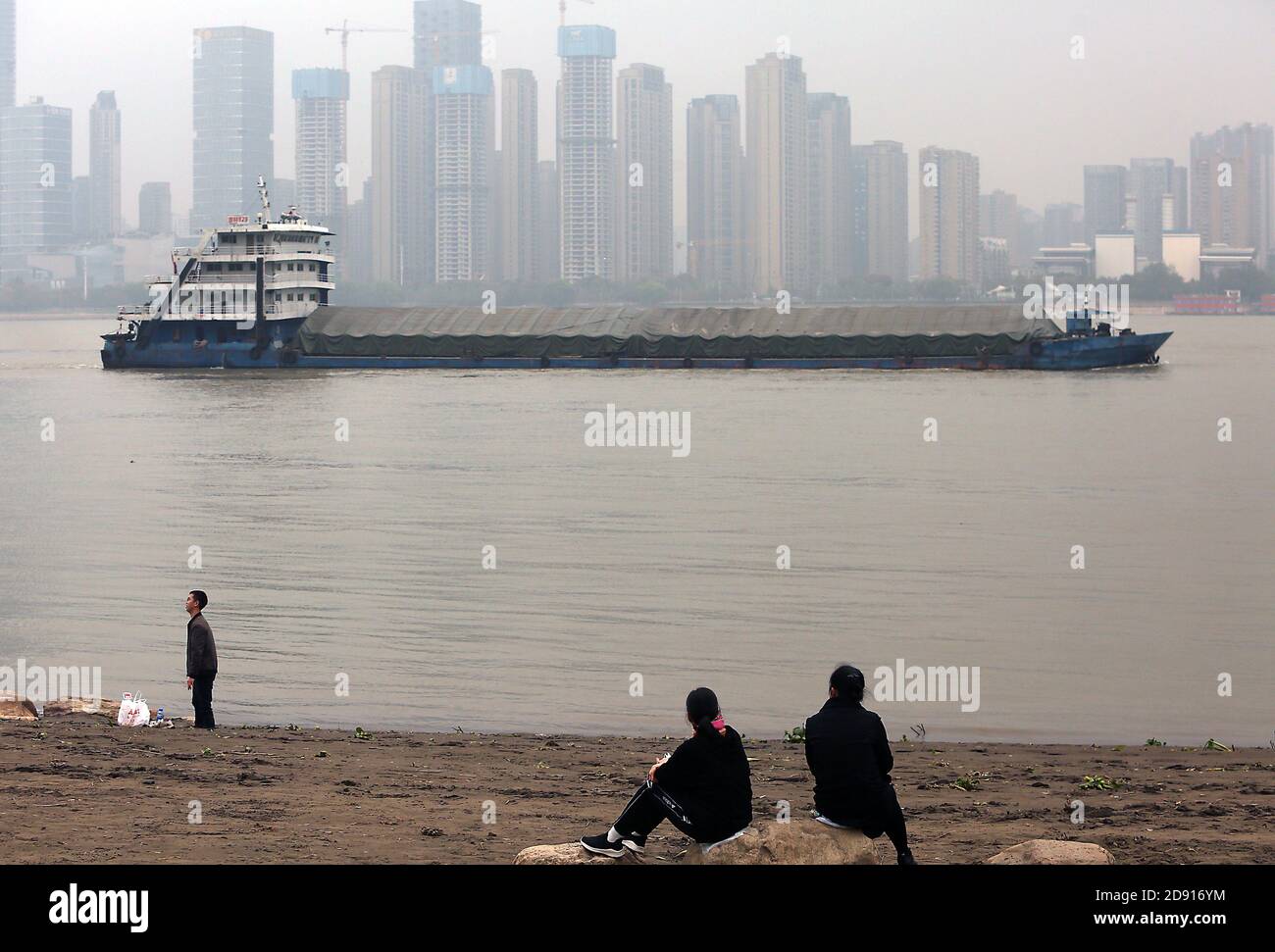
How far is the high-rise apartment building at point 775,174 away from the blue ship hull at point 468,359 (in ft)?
394

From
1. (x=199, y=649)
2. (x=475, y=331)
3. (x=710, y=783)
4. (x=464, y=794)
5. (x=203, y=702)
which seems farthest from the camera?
(x=475, y=331)

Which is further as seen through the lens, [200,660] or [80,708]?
[80,708]

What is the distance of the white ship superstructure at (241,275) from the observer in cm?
6806

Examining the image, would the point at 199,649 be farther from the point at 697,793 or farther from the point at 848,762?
the point at 848,762

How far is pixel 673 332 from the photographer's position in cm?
6806

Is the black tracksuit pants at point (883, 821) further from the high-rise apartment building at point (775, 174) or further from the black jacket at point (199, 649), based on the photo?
the high-rise apartment building at point (775, 174)

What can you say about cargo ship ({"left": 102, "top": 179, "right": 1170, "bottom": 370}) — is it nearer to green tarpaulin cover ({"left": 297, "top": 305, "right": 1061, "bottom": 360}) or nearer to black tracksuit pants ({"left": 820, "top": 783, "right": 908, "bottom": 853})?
green tarpaulin cover ({"left": 297, "top": 305, "right": 1061, "bottom": 360})

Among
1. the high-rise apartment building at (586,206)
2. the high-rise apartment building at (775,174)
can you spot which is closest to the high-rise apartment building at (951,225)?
the high-rise apartment building at (775,174)

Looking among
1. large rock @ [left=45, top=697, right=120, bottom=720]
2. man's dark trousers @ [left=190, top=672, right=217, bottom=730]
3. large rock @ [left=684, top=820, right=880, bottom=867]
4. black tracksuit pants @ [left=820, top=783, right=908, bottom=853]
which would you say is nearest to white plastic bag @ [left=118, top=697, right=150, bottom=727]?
man's dark trousers @ [left=190, top=672, right=217, bottom=730]

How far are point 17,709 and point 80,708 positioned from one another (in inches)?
27.8

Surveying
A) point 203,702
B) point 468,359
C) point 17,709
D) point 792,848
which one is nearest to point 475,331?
point 468,359
